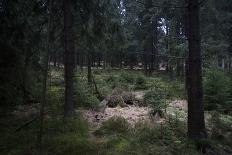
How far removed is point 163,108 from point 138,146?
529cm

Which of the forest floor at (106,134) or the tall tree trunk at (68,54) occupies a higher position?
the tall tree trunk at (68,54)

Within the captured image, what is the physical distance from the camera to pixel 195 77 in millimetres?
10195

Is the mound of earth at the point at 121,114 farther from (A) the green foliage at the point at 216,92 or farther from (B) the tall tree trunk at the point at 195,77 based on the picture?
(A) the green foliage at the point at 216,92

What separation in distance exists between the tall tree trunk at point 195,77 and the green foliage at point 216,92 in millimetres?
5922

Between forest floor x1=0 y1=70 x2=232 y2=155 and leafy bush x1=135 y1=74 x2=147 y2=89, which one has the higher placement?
leafy bush x1=135 y1=74 x2=147 y2=89

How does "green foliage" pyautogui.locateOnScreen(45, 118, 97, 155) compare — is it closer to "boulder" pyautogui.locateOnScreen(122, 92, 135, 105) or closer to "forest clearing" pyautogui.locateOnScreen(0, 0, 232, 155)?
"forest clearing" pyautogui.locateOnScreen(0, 0, 232, 155)

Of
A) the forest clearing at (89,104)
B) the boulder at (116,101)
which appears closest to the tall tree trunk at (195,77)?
the forest clearing at (89,104)

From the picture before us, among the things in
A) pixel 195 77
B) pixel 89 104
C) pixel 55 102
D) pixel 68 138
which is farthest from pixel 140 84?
pixel 68 138

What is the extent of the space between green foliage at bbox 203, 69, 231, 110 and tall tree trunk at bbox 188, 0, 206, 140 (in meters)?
5.92

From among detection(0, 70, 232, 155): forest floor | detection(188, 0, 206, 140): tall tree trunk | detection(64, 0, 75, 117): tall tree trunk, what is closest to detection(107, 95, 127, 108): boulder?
detection(0, 70, 232, 155): forest floor

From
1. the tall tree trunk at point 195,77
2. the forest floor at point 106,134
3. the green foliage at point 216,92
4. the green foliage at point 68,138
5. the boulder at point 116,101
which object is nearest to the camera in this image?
the green foliage at point 68,138

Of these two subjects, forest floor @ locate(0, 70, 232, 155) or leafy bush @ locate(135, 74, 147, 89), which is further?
leafy bush @ locate(135, 74, 147, 89)

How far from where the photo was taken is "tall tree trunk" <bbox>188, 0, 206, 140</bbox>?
10.1m

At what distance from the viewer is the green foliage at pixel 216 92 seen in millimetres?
16172
